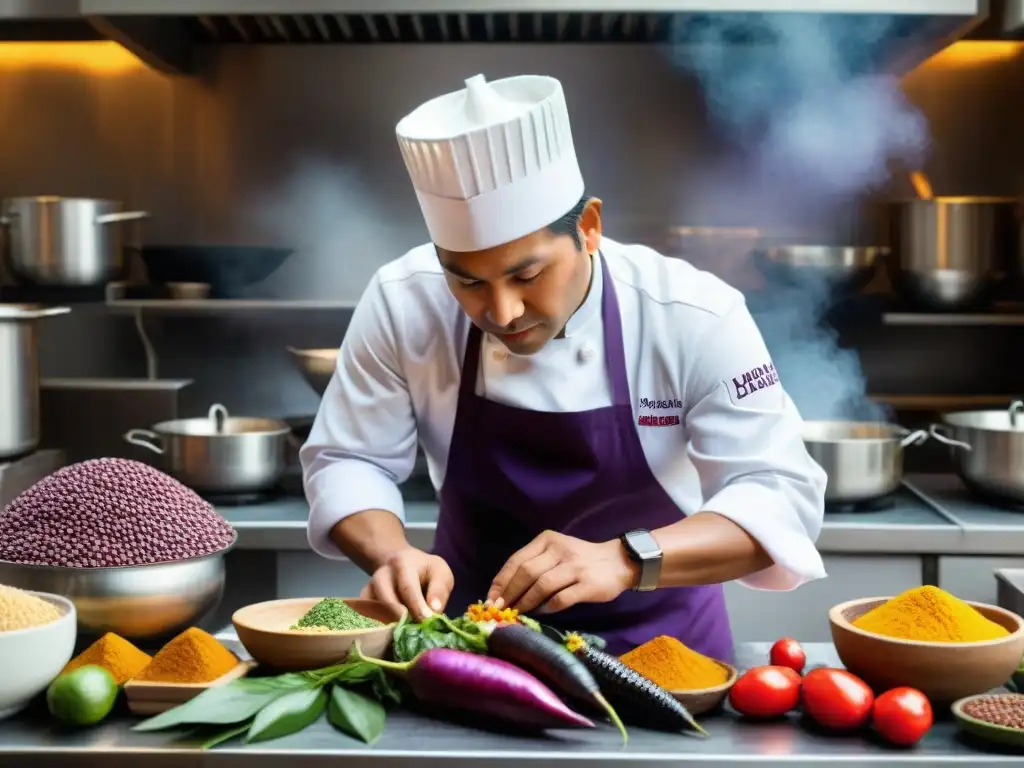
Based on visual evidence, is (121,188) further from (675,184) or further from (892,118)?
(892,118)

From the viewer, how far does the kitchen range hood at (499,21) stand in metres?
2.77

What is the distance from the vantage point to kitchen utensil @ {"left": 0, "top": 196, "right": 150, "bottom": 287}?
3192 millimetres

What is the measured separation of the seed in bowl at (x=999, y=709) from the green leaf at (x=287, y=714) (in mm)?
712

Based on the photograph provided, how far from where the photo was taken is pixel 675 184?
3.39 meters

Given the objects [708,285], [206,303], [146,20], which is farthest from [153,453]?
[708,285]

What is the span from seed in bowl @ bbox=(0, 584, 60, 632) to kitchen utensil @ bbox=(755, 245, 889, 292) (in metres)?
2.23

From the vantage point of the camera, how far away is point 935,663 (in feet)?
4.50

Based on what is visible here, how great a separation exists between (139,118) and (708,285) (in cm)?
201

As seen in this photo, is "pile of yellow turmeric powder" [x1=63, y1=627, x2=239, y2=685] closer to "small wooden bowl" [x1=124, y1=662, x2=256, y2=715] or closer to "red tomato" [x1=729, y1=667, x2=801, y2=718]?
"small wooden bowl" [x1=124, y1=662, x2=256, y2=715]

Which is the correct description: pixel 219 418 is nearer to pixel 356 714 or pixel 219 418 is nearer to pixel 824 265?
pixel 824 265

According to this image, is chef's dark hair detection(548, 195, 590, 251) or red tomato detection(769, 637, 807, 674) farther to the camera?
chef's dark hair detection(548, 195, 590, 251)

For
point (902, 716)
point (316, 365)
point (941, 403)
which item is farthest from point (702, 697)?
point (941, 403)

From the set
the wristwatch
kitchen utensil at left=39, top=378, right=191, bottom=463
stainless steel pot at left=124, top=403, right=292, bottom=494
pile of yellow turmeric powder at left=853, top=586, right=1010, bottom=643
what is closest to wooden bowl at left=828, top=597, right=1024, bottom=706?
pile of yellow turmeric powder at left=853, top=586, right=1010, bottom=643

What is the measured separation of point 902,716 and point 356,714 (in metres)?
0.58
